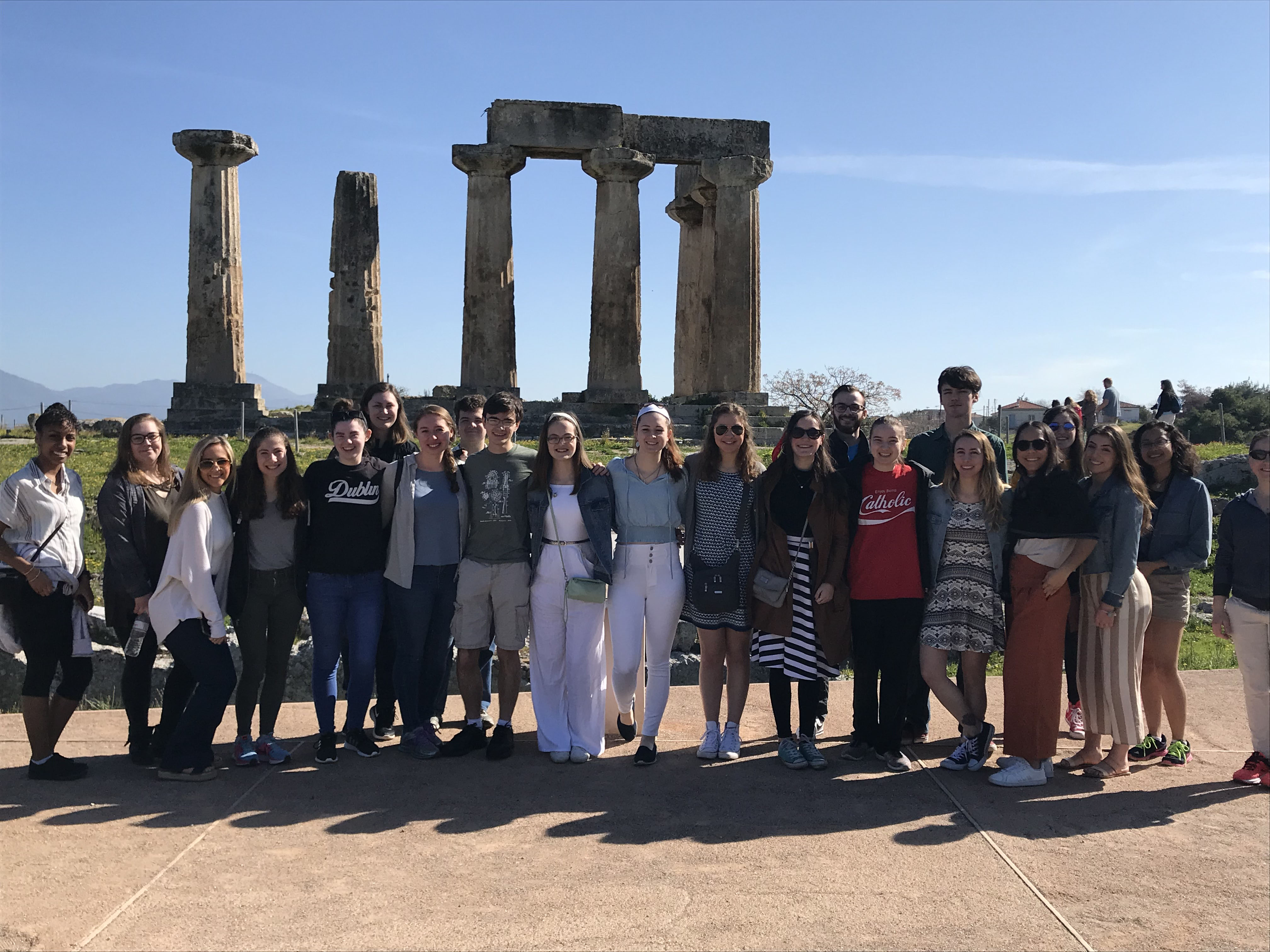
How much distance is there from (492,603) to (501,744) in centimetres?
85

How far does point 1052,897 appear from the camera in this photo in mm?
4746

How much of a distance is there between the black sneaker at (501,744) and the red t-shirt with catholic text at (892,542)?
2.28 meters

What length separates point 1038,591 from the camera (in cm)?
634

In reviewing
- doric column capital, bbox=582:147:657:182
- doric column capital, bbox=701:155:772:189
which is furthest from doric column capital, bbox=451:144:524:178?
doric column capital, bbox=701:155:772:189

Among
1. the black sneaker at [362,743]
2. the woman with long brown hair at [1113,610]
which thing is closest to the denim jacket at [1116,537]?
the woman with long brown hair at [1113,610]

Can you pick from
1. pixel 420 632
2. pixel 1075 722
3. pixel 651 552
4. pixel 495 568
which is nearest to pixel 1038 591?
pixel 1075 722

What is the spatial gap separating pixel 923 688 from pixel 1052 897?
95.1 inches

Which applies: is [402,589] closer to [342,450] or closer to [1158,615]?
[342,450]

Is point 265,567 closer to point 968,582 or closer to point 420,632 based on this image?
point 420,632

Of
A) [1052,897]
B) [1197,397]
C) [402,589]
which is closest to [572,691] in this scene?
[402,589]

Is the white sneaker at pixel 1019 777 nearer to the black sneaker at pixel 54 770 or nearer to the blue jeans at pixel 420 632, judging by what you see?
the blue jeans at pixel 420 632

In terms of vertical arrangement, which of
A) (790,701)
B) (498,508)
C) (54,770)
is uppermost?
(498,508)

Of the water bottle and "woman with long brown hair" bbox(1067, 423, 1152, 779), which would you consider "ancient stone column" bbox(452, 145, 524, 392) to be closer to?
the water bottle

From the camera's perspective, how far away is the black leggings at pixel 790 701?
22.1ft
